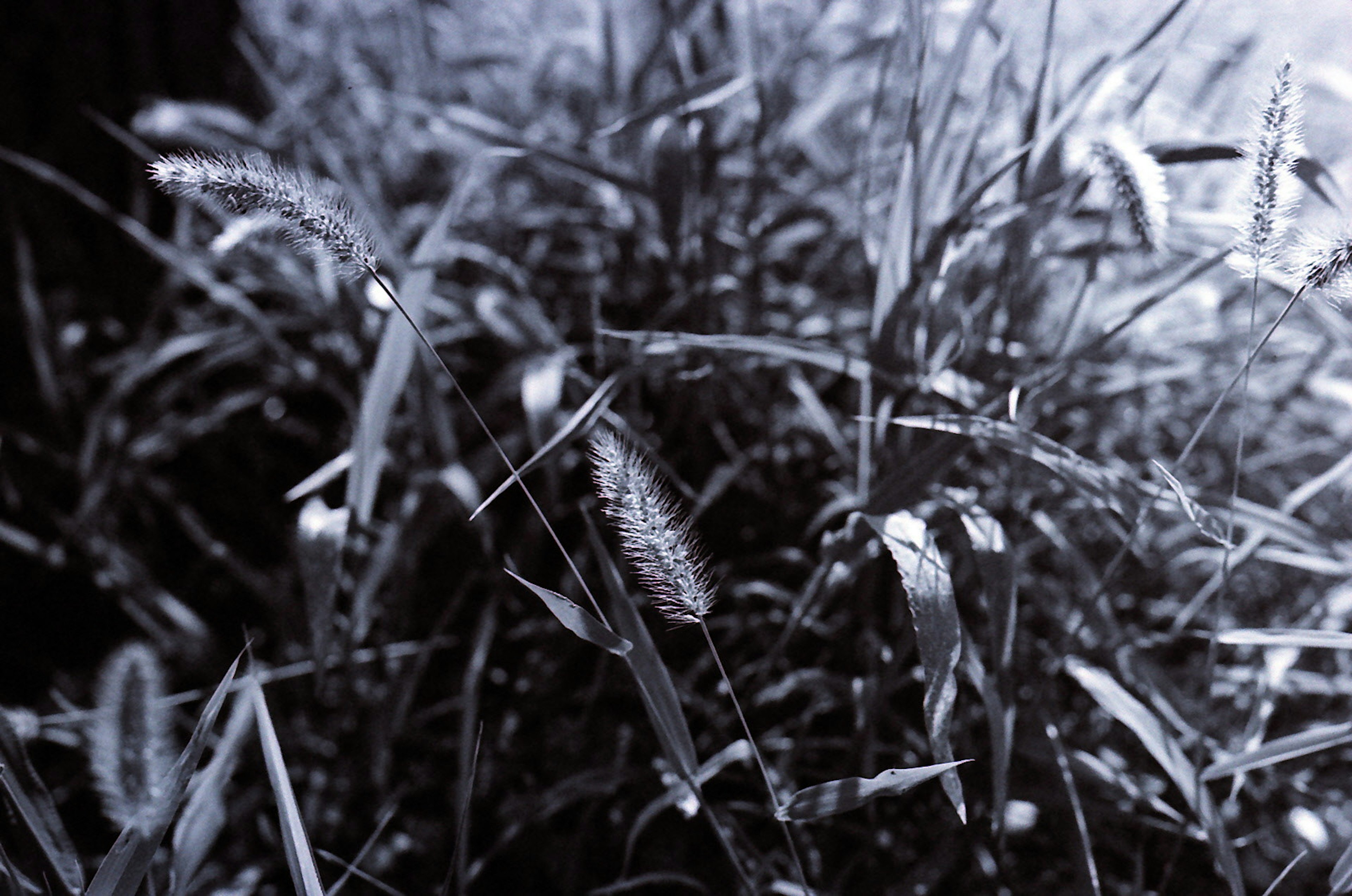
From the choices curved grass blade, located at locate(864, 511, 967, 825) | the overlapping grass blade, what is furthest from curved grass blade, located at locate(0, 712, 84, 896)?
curved grass blade, located at locate(864, 511, 967, 825)

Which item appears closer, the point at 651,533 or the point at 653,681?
the point at 651,533

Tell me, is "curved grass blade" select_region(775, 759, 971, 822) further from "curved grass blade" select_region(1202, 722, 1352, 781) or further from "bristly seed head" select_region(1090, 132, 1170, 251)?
"bristly seed head" select_region(1090, 132, 1170, 251)

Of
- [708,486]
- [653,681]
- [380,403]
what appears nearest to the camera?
[653,681]

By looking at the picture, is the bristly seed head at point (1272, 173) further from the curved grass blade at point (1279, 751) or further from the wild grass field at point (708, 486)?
the curved grass blade at point (1279, 751)

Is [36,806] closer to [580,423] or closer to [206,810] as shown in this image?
[206,810]

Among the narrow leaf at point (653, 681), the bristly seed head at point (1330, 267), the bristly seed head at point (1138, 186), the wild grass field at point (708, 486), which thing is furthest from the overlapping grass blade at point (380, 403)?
the bristly seed head at point (1330, 267)

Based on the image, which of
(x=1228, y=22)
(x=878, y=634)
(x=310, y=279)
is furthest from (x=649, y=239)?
(x=1228, y=22)

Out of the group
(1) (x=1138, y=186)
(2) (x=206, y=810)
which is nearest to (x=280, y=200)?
(2) (x=206, y=810)
